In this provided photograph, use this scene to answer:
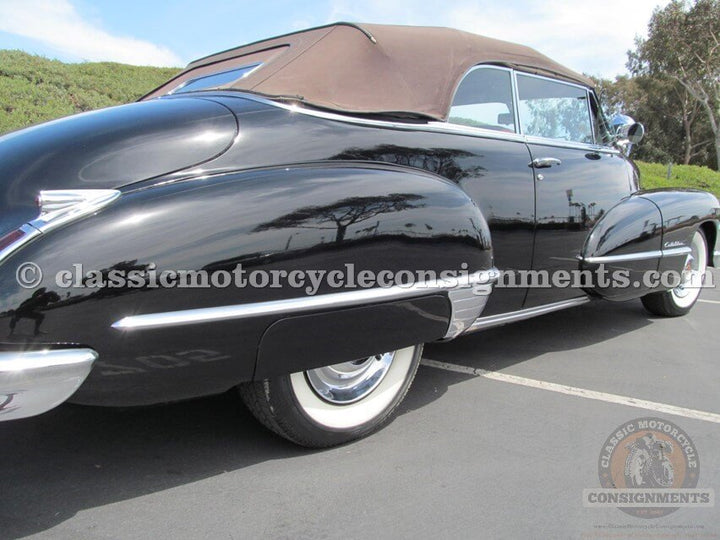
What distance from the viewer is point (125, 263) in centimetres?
148

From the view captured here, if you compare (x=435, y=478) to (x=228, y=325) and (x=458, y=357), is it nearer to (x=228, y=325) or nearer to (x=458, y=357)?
(x=228, y=325)

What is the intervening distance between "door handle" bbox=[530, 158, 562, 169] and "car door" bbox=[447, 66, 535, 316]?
2.3 inches

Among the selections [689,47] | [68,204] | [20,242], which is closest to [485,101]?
[68,204]

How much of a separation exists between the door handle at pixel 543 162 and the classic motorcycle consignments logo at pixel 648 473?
1294 mm

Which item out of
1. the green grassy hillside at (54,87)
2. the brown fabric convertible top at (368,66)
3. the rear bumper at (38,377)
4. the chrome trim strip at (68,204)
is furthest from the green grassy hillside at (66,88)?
the rear bumper at (38,377)

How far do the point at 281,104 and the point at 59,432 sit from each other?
1.54 m

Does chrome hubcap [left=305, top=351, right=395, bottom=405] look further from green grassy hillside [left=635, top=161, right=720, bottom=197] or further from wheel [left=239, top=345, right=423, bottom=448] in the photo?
green grassy hillside [left=635, top=161, right=720, bottom=197]

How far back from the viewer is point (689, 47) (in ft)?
82.7

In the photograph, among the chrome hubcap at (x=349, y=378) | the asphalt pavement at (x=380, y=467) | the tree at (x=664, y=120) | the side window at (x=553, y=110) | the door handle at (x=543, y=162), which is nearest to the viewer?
the asphalt pavement at (x=380, y=467)

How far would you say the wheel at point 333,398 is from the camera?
194cm

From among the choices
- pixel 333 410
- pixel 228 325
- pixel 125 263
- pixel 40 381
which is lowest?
pixel 333 410

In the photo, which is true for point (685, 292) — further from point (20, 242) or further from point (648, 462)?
point (20, 242)

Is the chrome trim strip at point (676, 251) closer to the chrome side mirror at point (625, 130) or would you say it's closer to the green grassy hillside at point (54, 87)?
the chrome side mirror at point (625, 130)

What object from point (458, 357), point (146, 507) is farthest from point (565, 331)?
point (146, 507)
